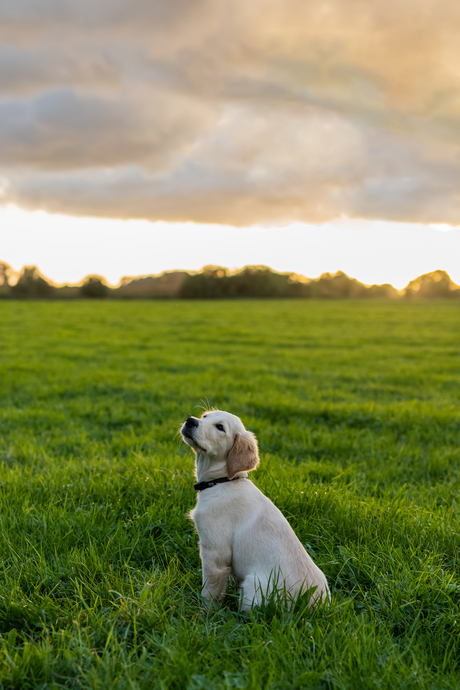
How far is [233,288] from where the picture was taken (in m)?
68.2

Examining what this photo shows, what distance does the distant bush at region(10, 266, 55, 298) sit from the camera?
62.9 metres

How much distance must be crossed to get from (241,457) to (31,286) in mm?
67195

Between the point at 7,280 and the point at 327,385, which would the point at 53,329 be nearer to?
the point at 327,385

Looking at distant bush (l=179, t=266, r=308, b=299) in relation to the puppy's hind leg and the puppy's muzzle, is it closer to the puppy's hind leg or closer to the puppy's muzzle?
the puppy's muzzle

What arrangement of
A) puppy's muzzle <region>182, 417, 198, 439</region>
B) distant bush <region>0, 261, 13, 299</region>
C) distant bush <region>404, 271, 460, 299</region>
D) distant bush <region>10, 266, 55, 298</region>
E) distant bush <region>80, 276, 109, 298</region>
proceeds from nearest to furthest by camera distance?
puppy's muzzle <region>182, 417, 198, 439</region>, distant bush <region>80, 276, 109, 298</region>, distant bush <region>10, 266, 55, 298</region>, distant bush <region>404, 271, 460, 299</region>, distant bush <region>0, 261, 13, 299</region>

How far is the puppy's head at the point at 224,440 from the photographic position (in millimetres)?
3396

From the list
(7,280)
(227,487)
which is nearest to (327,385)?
(227,487)

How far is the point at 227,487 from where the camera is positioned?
344cm

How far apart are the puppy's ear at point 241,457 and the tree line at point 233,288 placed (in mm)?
53901

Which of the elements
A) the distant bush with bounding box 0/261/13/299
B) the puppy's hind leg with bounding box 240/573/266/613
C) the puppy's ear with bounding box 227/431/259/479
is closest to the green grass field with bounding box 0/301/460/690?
the puppy's hind leg with bounding box 240/573/266/613

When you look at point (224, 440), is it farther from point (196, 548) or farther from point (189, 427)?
point (196, 548)

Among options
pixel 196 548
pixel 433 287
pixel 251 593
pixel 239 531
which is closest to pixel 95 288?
pixel 433 287

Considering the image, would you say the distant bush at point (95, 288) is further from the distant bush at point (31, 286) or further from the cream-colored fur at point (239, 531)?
the cream-colored fur at point (239, 531)

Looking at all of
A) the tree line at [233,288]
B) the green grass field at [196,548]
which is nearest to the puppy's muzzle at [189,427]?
the green grass field at [196,548]
